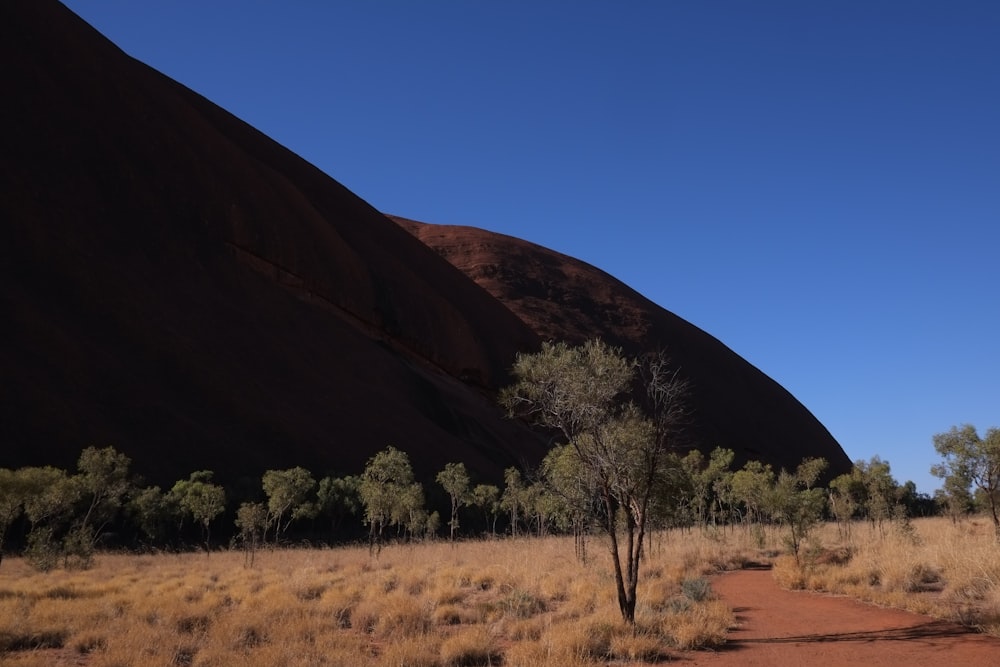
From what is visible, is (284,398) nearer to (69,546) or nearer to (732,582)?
(69,546)

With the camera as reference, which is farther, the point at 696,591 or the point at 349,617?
the point at 696,591

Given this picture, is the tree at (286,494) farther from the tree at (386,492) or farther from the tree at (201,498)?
the tree at (386,492)

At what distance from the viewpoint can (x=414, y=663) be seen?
8508 mm

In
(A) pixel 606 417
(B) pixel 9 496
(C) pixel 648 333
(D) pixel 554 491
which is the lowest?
(B) pixel 9 496

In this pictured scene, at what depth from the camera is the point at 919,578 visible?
→ 1524cm

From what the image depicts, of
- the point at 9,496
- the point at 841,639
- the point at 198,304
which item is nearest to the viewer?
the point at 841,639

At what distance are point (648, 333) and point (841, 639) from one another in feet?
330

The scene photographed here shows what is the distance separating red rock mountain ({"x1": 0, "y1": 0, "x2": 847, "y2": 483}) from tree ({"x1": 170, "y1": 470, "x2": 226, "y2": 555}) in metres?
2.74

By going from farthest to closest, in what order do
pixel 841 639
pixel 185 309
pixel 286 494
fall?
pixel 185 309 → pixel 286 494 → pixel 841 639

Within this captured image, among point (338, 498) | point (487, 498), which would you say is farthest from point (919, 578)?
point (487, 498)

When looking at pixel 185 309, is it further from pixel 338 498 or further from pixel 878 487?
pixel 878 487

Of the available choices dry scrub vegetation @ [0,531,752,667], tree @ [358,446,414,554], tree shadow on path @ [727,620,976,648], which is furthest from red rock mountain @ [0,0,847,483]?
tree shadow on path @ [727,620,976,648]

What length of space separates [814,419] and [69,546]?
378ft

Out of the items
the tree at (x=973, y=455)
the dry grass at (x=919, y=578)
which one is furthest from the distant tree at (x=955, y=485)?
the dry grass at (x=919, y=578)
